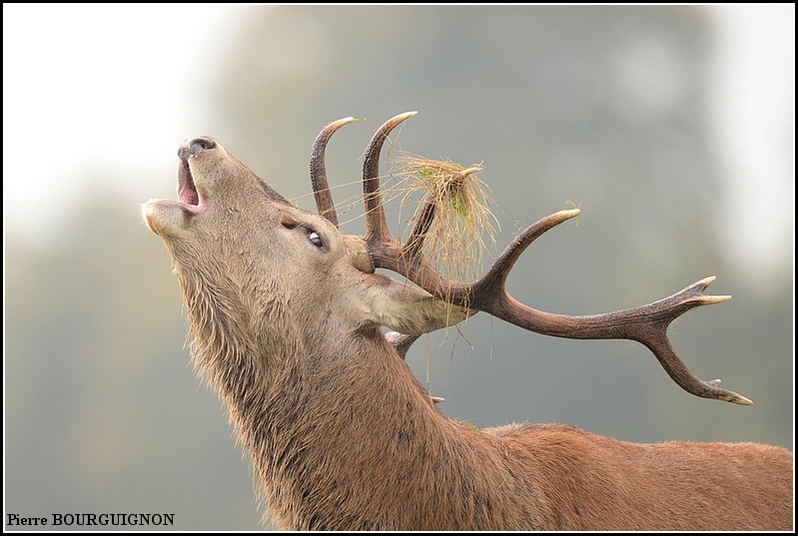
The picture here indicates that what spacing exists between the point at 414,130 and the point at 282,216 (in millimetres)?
4987

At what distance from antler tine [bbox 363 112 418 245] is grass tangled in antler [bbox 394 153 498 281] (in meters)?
A: 0.11

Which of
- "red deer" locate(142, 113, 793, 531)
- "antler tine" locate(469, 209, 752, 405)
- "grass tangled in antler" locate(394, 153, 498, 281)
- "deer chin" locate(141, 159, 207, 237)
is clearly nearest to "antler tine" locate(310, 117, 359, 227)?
"red deer" locate(142, 113, 793, 531)

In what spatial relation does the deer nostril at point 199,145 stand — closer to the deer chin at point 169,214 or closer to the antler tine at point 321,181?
the deer chin at point 169,214

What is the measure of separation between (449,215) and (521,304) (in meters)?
0.39

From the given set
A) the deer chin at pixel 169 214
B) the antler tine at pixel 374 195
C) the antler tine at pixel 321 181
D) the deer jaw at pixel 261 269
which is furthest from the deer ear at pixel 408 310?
the deer chin at pixel 169 214

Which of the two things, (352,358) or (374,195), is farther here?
(374,195)

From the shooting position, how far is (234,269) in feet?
8.36

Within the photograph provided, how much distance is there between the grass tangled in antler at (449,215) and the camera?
8.63ft

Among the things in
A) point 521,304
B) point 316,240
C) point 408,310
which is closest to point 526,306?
point 521,304

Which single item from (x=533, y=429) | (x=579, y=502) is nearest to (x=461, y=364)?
(x=533, y=429)

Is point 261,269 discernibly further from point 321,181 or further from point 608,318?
point 608,318

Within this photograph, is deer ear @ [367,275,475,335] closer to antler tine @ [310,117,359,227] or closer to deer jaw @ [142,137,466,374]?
deer jaw @ [142,137,466,374]

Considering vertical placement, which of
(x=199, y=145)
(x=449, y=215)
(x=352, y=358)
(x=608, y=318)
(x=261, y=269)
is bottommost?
(x=352, y=358)

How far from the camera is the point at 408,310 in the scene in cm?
259
